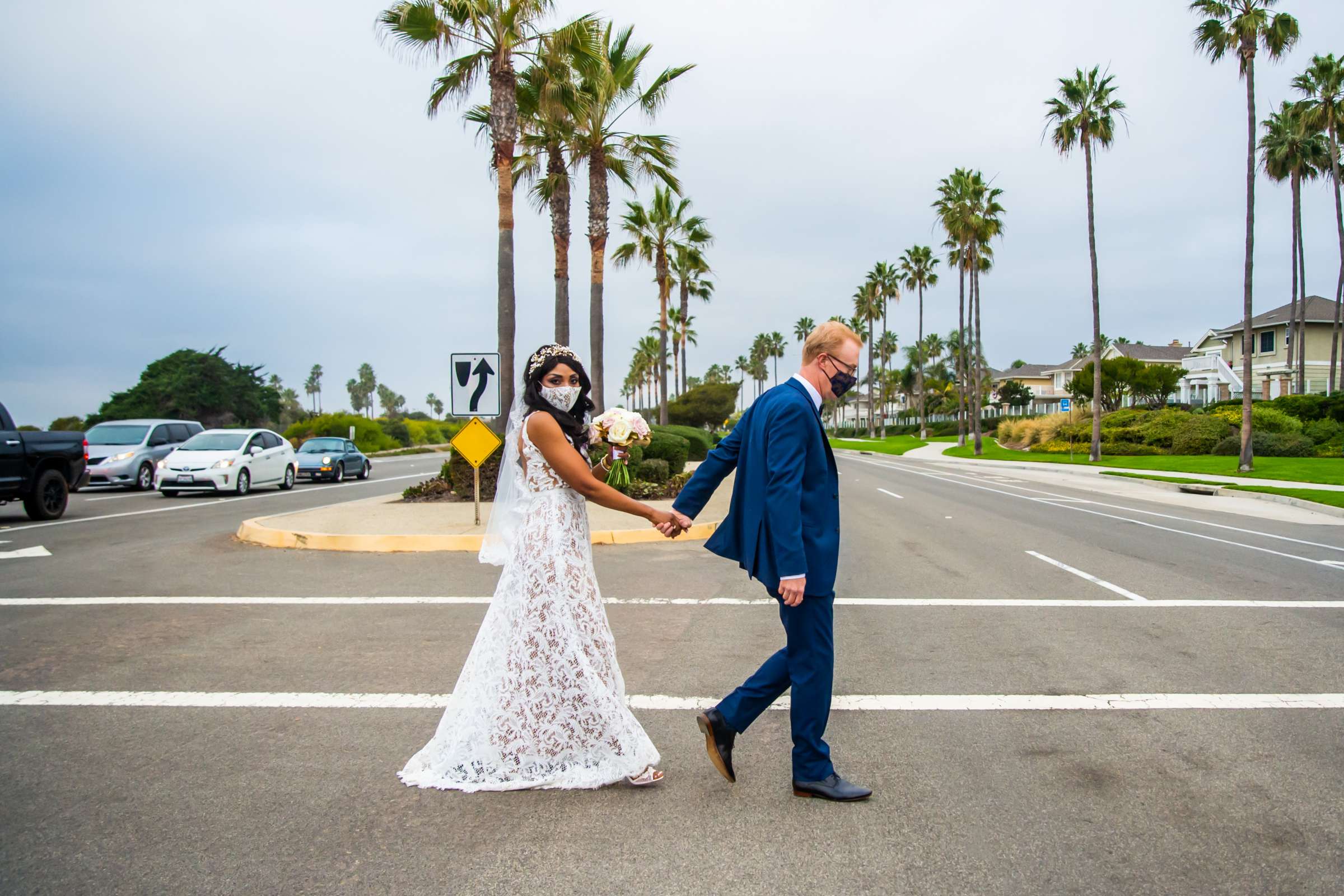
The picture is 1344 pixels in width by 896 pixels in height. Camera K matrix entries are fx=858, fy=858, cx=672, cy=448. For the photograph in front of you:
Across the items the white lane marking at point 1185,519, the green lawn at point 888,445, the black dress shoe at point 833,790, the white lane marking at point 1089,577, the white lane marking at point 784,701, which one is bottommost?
the green lawn at point 888,445

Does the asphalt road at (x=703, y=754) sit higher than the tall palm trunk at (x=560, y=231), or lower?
lower

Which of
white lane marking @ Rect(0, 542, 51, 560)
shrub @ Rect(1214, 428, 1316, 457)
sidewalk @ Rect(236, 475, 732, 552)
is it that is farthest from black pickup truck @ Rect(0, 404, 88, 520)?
shrub @ Rect(1214, 428, 1316, 457)

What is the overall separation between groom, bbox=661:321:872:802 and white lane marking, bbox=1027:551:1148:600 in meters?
5.66

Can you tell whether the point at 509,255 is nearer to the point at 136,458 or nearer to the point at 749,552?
the point at 136,458

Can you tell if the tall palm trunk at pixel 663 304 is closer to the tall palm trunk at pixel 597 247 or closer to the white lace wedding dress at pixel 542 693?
the tall palm trunk at pixel 597 247

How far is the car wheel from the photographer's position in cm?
1475

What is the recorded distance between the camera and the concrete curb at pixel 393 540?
11.5m

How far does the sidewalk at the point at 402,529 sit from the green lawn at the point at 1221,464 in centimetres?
1911

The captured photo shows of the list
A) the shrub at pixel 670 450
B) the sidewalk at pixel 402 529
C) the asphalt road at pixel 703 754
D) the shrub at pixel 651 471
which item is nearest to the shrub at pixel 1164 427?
the shrub at pixel 670 450

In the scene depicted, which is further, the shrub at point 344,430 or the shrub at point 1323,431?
the shrub at point 344,430

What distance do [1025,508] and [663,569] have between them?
10.6m

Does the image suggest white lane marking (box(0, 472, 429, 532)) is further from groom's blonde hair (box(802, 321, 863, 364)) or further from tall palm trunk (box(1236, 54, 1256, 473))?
tall palm trunk (box(1236, 54, 1256, 473))

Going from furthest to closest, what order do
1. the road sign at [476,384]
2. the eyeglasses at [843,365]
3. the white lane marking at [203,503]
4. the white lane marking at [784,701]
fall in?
the white lane marking at [203,503], the road sign at [476,384], the white lane marking at [784,701], the eyeglasses at [843,365]

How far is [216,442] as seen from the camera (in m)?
21.2
